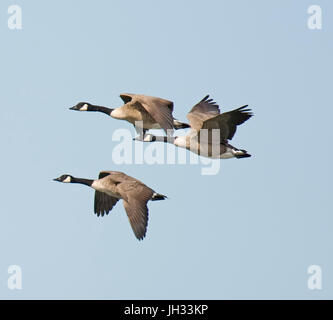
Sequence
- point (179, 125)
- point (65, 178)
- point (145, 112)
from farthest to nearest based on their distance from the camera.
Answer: point (65, 178), point (179, 125), point (145, 112)

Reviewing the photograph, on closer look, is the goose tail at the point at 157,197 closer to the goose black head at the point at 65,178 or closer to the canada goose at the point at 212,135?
the canada goose at the point at 212,135

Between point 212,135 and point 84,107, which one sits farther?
point 84,107

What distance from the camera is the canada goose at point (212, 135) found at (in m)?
20.9

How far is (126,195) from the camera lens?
20.7 meters

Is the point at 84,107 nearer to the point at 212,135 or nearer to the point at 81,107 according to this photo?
the point at 81,107

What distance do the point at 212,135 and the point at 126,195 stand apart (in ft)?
6.75

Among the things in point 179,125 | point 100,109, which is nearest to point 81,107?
point 100,109

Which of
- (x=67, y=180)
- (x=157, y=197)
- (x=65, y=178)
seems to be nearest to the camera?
(x=157, y=197)

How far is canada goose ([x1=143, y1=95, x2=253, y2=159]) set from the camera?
20891 millimetres

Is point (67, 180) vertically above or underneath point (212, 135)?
underneath

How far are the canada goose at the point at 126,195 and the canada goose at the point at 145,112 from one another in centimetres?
117

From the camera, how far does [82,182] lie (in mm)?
23219

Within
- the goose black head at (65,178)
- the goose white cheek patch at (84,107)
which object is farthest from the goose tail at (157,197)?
the goose white cheek patch at (84,107)

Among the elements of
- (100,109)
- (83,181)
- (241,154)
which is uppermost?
(100,109)
